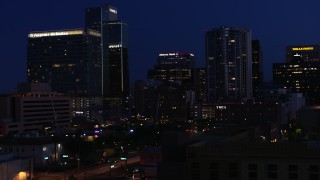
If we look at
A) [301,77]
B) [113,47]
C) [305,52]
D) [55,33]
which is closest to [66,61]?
[55,33]

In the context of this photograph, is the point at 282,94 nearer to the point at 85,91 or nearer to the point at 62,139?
the point at 85,91

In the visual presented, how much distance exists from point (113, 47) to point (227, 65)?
50.1 m

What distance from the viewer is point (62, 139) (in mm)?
53219

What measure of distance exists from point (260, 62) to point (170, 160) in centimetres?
17783

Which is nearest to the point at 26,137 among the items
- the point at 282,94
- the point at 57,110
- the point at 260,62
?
the point at 57,110

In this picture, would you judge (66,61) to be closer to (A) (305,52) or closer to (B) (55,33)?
(B) (55,33)

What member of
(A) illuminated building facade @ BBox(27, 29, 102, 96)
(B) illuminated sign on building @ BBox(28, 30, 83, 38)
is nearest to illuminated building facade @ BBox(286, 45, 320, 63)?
(A) illuminated building facade @ BBox(27, 29, 102, 96)

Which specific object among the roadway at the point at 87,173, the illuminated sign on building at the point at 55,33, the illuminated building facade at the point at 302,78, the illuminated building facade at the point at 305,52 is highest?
the illuminated sign on building at the point at 55,33

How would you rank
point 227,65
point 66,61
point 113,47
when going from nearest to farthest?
point 66,61 → point 227,65 → point 113,47

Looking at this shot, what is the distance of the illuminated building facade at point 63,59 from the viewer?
501 ft

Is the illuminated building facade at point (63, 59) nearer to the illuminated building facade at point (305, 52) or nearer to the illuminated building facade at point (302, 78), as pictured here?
the illuminated building facade at point (302, 78)

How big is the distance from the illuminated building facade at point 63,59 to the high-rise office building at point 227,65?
36482mm

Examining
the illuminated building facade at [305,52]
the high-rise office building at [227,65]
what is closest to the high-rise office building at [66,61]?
the high-rise office building at [227,65]

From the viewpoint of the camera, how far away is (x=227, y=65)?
16125 centimetres
